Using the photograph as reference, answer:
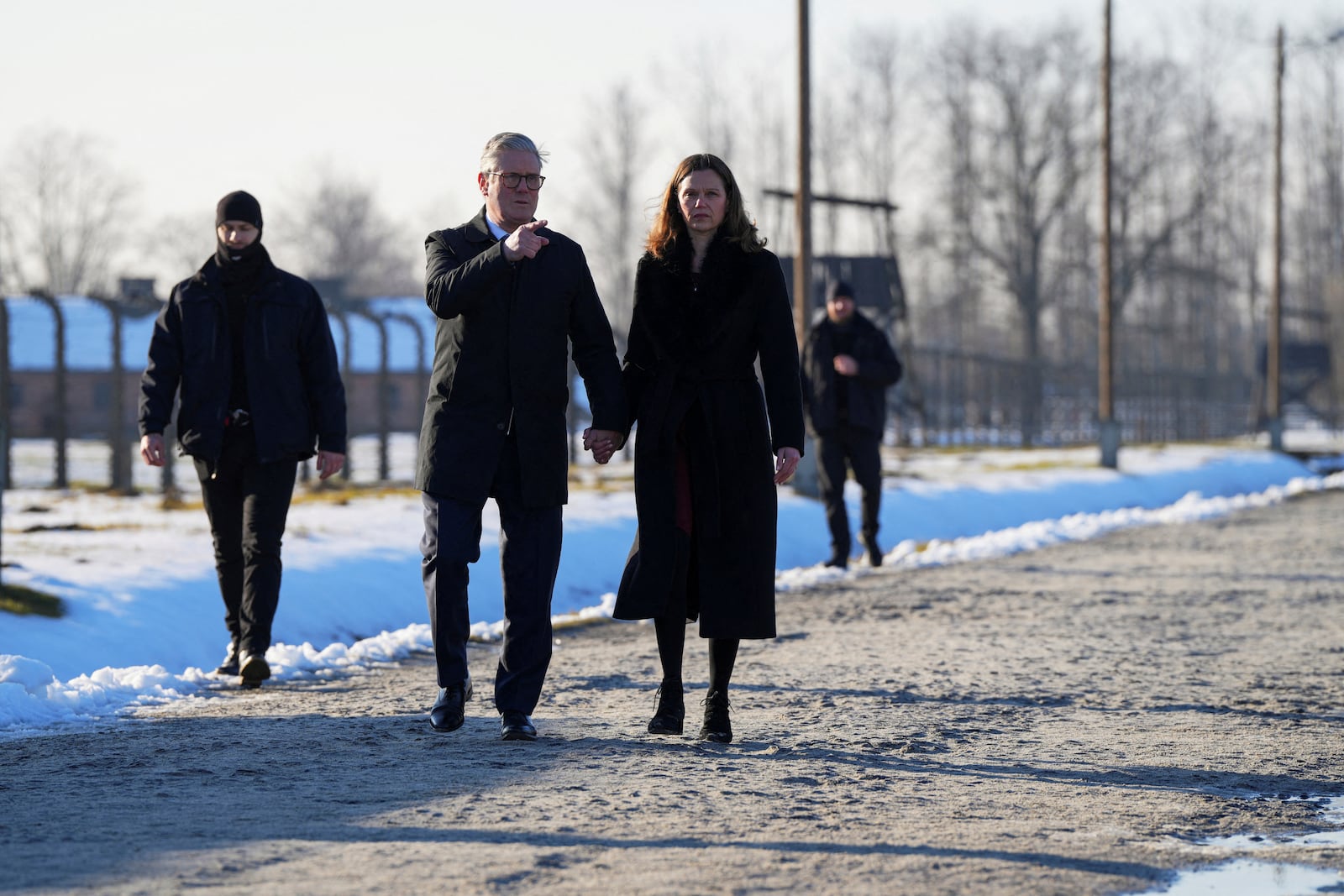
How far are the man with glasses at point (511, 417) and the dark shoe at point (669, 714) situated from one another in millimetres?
403

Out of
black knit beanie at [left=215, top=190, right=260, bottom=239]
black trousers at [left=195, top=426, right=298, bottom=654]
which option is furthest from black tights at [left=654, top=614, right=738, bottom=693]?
black knit beanie at [left=215, top=190, right=260, bottom=239]

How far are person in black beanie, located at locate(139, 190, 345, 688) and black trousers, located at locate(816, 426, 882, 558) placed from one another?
222 inches

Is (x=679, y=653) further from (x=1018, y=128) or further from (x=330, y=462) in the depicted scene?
(x=1018, y=128)

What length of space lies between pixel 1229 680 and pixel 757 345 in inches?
A: 116

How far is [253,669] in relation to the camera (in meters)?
7.16

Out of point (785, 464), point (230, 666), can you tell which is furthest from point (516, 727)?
point (230, 666)

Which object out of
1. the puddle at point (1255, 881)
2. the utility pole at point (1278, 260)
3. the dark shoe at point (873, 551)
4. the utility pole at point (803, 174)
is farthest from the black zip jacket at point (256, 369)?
the utility pole at point (1278, 260)

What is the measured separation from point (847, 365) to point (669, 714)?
669 centimetres

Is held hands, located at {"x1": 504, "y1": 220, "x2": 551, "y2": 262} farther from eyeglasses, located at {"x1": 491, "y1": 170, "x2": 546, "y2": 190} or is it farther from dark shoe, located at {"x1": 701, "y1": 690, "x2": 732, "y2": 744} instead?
dark shoe, located at {"x1": 701, "y1": 690, "x2": 732, "y2": 744}

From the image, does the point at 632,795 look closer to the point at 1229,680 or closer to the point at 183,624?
the point at 1229,680

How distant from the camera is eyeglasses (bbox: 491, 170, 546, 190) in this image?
573 cm

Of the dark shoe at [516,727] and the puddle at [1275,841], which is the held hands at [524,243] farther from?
the puddle at [1275,841]

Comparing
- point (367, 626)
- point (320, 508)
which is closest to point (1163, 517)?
point (320, 508)

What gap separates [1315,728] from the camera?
6328 mm
